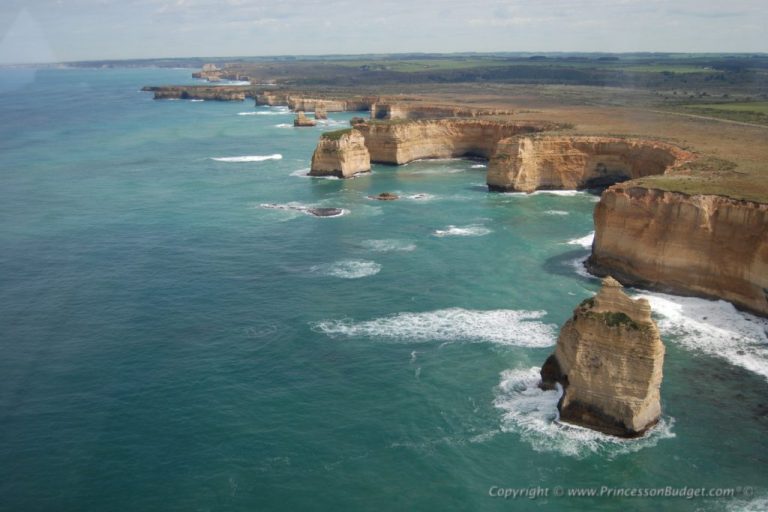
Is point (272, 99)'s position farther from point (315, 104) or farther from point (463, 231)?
point (463, 231)

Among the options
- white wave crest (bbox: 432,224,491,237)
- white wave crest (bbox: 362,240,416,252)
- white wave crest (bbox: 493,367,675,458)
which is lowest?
white wave crest (bbox: 493,367,675,458)

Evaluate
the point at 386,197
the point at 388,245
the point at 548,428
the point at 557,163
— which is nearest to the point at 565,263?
the point at 388,245

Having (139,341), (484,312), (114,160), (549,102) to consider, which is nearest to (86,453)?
(139,341)

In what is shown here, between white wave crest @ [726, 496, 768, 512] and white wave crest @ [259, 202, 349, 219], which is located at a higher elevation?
white wave crest @ [259, 202, 349, 219]

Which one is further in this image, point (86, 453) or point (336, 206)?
point (336, 206)

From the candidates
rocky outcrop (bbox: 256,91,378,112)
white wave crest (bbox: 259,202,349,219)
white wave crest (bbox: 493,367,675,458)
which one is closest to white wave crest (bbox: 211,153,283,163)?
white wave crest (bbox: 259,202,349,219)

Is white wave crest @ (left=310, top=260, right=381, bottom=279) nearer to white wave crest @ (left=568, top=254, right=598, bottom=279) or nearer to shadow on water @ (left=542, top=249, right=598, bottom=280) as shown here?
shadow on water @ (left=542, top=249, right=598, bottom=280)

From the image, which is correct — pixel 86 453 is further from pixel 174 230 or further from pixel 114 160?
pixel 114 160
